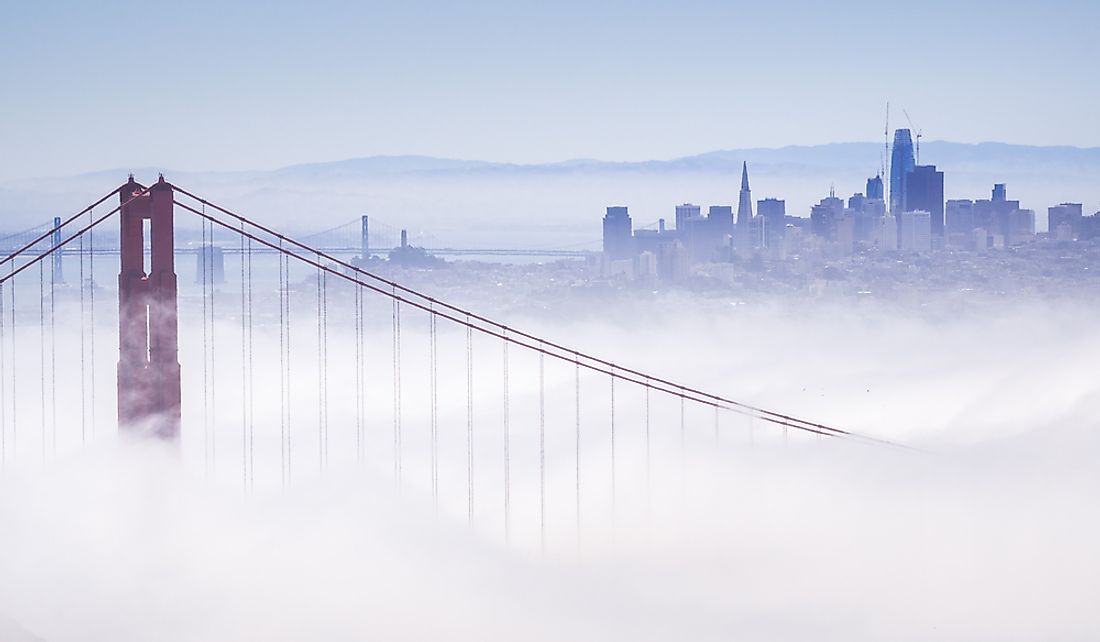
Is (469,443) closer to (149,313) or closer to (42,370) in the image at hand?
(42,370)

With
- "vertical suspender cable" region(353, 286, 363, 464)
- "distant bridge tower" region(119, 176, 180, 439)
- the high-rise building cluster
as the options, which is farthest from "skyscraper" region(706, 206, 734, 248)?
"distant bridge tower" region(119, 176, 180, 439)

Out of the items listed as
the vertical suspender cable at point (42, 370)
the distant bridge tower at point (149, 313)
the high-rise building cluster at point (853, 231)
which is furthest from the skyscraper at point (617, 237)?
the distant bridge tower at point (149, 313)

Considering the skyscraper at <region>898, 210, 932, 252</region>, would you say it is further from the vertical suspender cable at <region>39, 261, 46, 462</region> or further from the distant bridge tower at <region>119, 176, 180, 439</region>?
the distant bridge tower at <region>119, 176, 180, 439</region>

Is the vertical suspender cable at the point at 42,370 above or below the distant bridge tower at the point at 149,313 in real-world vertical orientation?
below

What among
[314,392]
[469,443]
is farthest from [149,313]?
[314,392]

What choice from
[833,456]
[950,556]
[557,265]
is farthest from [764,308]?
[950,556]

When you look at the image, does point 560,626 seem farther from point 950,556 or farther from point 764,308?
point 764,308

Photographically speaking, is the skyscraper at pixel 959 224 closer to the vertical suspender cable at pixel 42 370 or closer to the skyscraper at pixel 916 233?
the skyscraper at pixel 916 233
